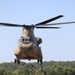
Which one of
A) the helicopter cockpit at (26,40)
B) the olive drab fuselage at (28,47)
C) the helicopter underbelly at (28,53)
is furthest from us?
the helicopter cockpit at (26,40)

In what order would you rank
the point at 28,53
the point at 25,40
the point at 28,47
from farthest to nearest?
the point at 25,40 < the point at 28,47 < the point at 28,53

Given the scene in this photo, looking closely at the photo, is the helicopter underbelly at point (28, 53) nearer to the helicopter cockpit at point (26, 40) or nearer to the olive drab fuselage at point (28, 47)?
the olive drab fuselage at point (28, 47)

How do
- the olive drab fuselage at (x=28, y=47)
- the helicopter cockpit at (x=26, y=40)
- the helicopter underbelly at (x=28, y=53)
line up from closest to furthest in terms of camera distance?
the helicopter underbelly at (x=28, y=53)
the olive drab fuselage at (x=28, y=47)
the helicopter cockpit at (x=26, y=40)

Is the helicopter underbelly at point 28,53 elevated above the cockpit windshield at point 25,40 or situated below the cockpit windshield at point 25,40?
below

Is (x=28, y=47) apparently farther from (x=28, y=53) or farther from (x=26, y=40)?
(x=26, y=40)

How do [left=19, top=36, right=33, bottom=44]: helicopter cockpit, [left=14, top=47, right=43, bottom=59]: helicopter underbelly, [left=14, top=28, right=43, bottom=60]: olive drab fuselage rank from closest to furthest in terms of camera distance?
[left=14, top=47, right=43, bottom=59]: helicopter underbelly < [left=14, top=28, right=43, bottom=60]: olive drab fuselage < [left=19, top=36, right=33, bottom=44]: helicopter cockpit

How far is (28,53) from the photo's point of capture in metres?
41.6

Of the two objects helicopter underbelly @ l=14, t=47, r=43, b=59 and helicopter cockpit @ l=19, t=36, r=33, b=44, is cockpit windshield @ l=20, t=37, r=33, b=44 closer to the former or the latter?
helicopter cockpit @ l=19, t=36, r=33, b=44

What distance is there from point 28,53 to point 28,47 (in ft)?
2.58

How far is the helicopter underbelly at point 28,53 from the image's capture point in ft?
137

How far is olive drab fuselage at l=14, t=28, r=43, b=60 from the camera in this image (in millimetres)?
41844

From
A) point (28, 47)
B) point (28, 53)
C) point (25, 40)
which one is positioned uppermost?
point (25, 40)

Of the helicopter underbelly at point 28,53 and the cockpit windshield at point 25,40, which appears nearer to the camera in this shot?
the helicopter underbelly at point 28,53

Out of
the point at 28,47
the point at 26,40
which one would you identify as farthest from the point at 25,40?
the point at 28,47
